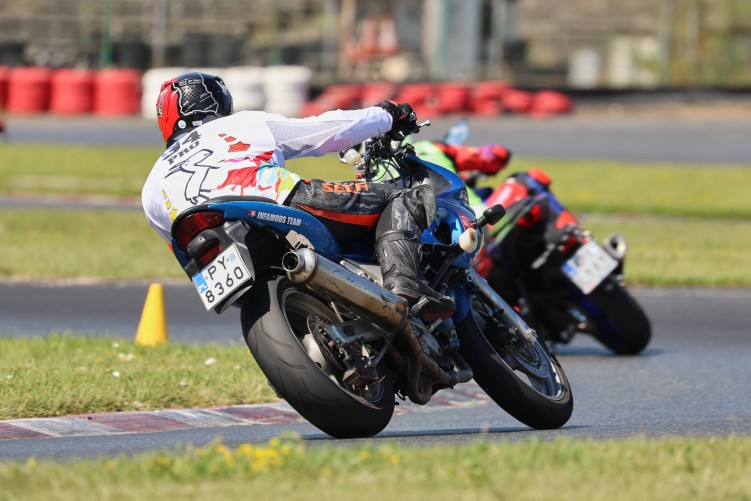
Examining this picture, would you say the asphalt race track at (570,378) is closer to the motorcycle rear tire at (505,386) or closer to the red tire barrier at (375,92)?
the motorcycle rear tire at (505,386)

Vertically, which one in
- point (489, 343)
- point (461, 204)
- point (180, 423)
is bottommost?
point (180, 423)

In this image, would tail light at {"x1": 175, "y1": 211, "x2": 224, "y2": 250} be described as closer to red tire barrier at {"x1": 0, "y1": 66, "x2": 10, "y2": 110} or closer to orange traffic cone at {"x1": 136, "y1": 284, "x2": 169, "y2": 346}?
orange traffic cone at {"x1": 136, "y1": 284, "x2": 169, "y2": 346}

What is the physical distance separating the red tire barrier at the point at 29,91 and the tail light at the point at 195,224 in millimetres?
27237

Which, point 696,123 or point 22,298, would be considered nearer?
point 22,298

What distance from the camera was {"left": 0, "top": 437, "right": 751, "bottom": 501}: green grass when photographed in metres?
4.20

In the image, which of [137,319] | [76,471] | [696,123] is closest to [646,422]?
[76,471]

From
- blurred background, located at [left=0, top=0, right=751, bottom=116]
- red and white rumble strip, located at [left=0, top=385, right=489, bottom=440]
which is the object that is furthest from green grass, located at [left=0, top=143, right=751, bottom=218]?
red and white rumble strip, located at [left=0, top=385, right=489, bottom=440]

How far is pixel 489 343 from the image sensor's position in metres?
6.20

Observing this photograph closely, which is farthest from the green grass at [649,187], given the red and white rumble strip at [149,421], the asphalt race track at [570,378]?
the red and white rumble strip at [149,421]

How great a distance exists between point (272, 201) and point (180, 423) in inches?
55.5

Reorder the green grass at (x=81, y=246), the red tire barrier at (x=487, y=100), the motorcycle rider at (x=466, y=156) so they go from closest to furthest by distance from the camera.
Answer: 1. the motorcycle rider at (x=466, y=156)
2. the green grass at (x=81, y=246)
3. the red tire barrier at (x=487, y=100)

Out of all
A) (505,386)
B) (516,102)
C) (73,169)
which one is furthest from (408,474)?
(516,102)

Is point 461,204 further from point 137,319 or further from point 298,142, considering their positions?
point 137,319

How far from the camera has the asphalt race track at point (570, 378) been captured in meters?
5.98
